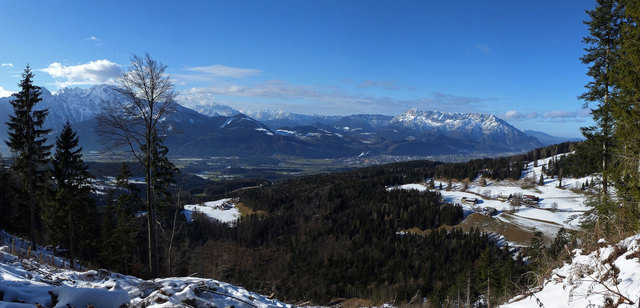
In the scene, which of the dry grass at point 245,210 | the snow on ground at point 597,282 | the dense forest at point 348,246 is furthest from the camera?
the dry grass at point 245,210

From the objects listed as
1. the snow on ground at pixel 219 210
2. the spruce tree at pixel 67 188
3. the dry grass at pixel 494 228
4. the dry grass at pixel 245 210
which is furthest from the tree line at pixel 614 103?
the dry grass at pixel 245 210

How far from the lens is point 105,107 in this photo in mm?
14367

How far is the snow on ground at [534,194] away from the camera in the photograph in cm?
9338

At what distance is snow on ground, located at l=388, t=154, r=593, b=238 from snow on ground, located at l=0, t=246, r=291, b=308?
101m

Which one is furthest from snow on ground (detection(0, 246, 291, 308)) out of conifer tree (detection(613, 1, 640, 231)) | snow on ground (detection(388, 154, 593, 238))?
snow on ground (detection(388, 154, 593, 238))

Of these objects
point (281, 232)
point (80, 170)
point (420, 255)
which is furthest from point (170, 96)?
point (281, 232)

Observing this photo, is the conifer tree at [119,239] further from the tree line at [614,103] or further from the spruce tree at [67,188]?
the tree line at [614,103]

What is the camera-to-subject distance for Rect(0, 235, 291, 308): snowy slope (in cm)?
433

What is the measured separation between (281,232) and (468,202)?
7208 cm

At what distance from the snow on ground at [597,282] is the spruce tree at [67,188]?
29291mm

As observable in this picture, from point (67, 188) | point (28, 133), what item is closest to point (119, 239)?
point (67, 188)

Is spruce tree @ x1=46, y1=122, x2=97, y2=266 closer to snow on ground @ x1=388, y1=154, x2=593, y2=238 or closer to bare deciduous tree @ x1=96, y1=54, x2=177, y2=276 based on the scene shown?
bare deciduous tree @ x1=96, y1=54, x2=177, y2=276

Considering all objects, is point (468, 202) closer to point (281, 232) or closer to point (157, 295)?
point (281, 232)

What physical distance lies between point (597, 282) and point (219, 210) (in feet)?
483
